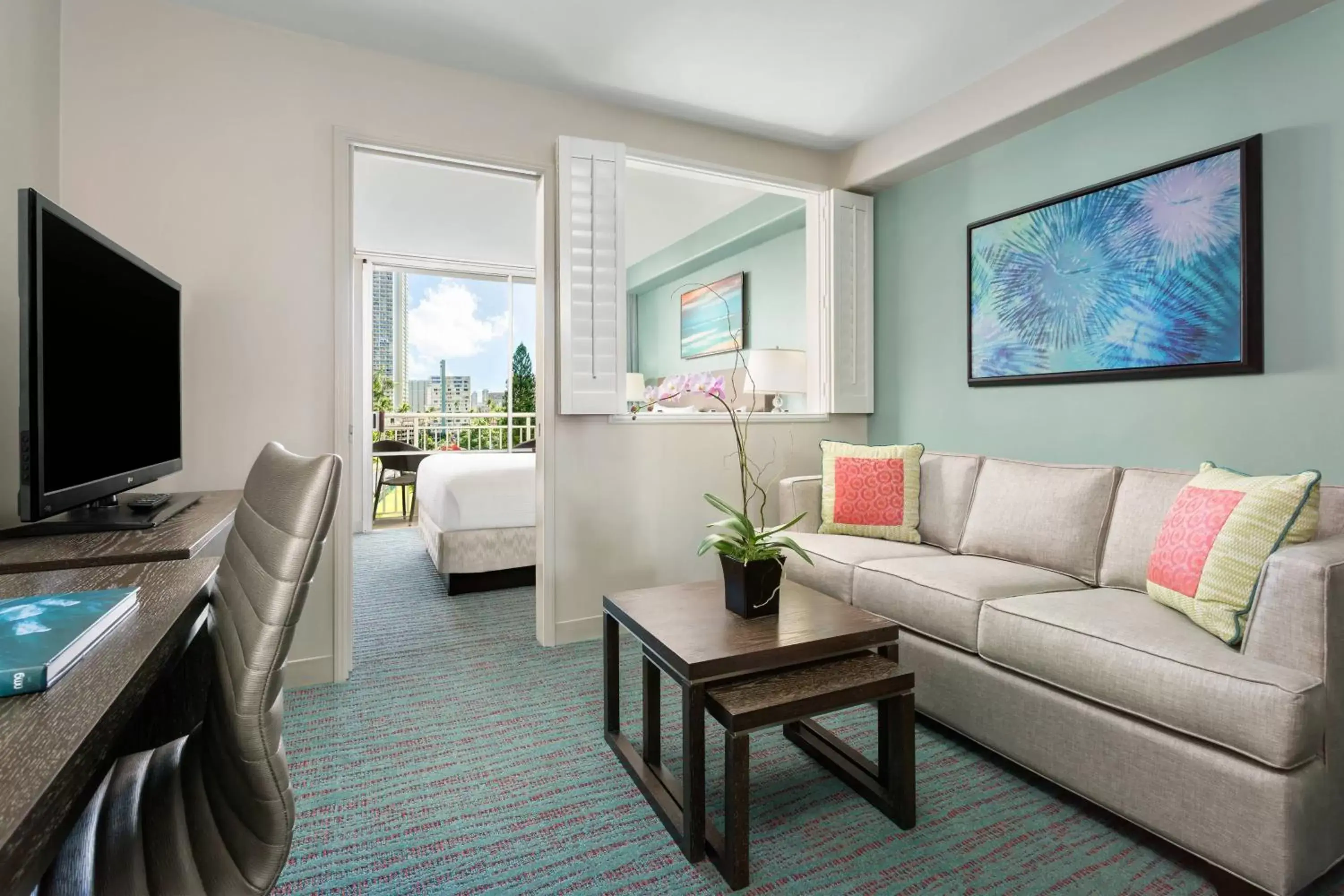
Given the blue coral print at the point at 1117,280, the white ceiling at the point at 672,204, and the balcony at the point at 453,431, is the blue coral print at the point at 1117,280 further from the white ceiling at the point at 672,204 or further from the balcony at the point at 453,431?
the balcony at the point at 453,431

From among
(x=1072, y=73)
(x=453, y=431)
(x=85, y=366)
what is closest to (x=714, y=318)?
(x=453, y=431)

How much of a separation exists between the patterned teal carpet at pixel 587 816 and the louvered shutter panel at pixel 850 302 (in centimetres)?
191

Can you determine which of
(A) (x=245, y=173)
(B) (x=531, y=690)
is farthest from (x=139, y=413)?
(B) (x=531, y=690)

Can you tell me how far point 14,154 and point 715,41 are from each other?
7.52ft

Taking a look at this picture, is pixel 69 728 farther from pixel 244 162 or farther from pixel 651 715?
pixel 244 162

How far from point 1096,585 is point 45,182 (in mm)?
3702

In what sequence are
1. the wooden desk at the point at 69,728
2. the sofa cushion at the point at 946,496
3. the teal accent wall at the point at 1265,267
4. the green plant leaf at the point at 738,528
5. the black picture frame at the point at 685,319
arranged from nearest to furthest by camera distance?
the wooden desk at the point at 69,728, the green plant leaf at the point at 738,528, the teal accent wall at the point at 1265,267, the sofa cushion at the point at 946,496, the black picture frame at the point at 685,319

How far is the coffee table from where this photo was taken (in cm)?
157

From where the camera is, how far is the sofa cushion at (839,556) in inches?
102

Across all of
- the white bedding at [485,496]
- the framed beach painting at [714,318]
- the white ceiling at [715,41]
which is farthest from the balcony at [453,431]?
the white ceiling at [715,41]

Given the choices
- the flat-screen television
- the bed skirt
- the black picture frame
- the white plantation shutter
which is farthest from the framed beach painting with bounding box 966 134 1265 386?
the flat-screen television

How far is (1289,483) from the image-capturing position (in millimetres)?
1680

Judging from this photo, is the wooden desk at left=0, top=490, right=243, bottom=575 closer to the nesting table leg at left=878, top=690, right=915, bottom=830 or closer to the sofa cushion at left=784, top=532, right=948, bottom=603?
the nesting table leg at left=878, top=690, right=915, bottom=830

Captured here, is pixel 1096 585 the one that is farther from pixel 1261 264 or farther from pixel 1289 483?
pixel 1261 264
